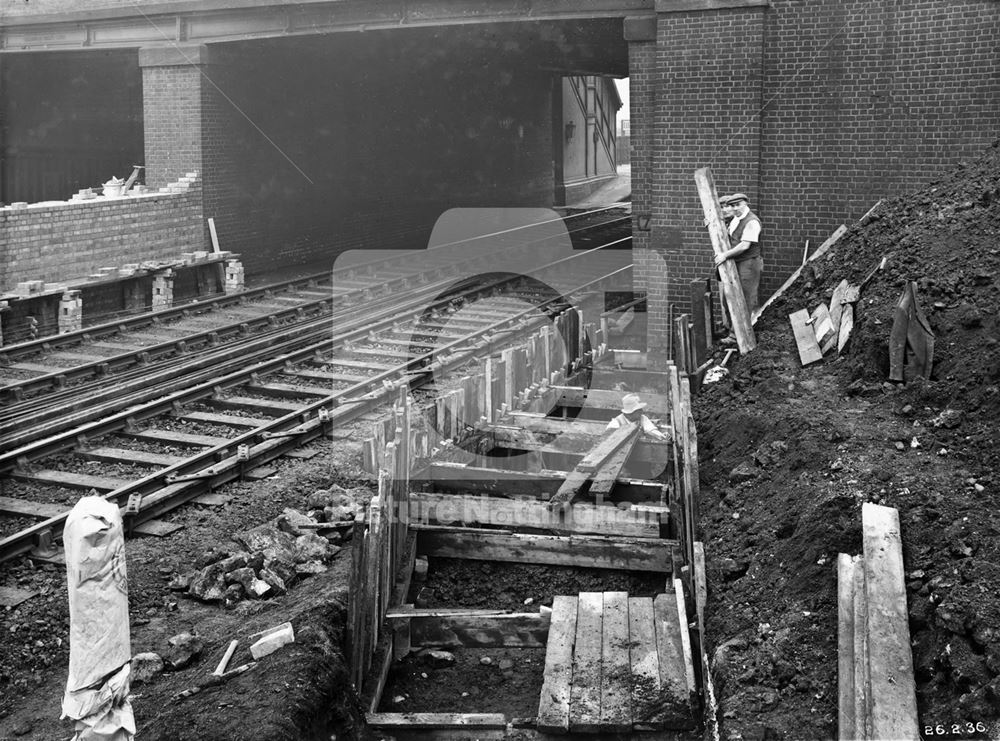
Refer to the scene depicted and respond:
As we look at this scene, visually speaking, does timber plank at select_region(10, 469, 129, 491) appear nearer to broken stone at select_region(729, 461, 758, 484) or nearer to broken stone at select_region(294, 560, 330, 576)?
broken stone at select_region(294, 560, 330, 576)

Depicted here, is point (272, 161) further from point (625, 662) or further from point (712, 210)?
point (625, 662)

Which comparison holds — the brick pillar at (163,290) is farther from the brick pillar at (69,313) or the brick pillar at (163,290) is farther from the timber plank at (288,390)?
the timber plank at (288,390)

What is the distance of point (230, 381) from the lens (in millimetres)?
13211

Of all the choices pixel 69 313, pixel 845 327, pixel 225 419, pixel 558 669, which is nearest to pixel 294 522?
pixel 558 669

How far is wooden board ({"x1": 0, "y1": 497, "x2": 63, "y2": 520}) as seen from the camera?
913cm

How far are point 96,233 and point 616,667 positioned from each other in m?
15.7

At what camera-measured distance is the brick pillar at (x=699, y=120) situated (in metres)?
14.4

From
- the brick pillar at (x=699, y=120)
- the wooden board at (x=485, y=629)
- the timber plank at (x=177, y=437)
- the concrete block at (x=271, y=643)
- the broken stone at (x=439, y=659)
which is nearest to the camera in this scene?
the concrete block at (x=271, y=643)

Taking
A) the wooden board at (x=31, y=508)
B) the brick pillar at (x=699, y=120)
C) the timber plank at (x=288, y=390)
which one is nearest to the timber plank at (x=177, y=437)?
the timber plank at (x=288, y=390)

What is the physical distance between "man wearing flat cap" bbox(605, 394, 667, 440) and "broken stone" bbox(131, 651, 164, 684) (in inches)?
178

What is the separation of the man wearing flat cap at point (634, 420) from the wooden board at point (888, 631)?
12.6 feet

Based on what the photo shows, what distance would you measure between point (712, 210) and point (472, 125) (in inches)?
779

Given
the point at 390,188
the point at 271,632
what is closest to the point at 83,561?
the point at 271,632

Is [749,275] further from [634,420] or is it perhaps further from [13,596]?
[13,596]
